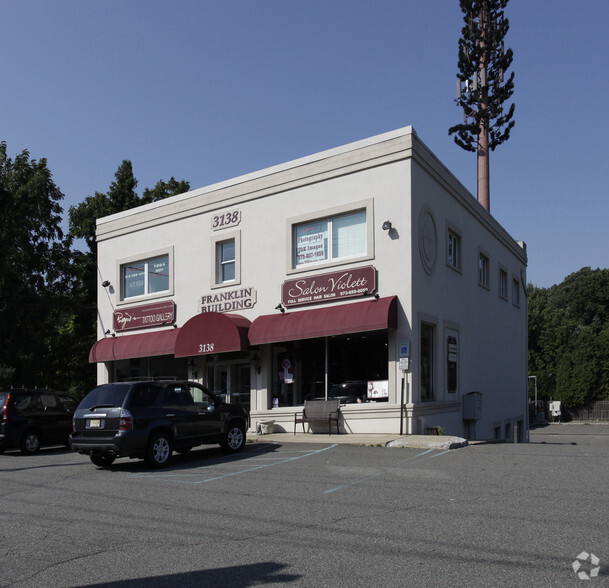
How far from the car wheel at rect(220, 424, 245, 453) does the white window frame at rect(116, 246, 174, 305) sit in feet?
29.1

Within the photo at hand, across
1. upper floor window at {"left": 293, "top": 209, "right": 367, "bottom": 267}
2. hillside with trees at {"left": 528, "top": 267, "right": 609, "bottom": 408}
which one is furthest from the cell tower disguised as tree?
upper floor window at {"left": 293, "top": 209, "right": 367, "bottom": 267}

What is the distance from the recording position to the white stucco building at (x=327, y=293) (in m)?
17.7

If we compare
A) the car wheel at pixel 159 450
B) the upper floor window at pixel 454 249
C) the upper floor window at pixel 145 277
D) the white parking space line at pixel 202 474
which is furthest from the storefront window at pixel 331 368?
the car wheel at pixel 159 450

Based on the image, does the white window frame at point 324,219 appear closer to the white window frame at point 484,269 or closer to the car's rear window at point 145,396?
the white window frame at point 484,269

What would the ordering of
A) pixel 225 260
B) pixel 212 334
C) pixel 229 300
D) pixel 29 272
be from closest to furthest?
1. pixel 212 334
2. pixel 229 300
3. pixel 225 260
4. pixel 29 272

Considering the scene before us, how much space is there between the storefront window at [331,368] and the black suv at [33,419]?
5904 mm

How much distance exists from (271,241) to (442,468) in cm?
1037

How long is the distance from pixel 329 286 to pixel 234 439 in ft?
18.1

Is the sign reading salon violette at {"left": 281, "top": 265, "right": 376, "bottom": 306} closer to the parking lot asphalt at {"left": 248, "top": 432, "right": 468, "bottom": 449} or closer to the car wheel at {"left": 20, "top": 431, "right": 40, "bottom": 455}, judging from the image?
the parking lot asphalt at {"left": 248, "top": 432, "right": 468, "bottom": 449}

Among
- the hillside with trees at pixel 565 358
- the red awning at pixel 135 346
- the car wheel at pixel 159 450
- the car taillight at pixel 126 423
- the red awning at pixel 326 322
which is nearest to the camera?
the car taillight at pixel 126 423

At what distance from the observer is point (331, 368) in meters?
18.9

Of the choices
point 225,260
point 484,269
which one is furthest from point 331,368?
point 484,269

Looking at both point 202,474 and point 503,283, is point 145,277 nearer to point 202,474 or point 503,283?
point 202,474

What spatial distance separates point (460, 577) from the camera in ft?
18.5
